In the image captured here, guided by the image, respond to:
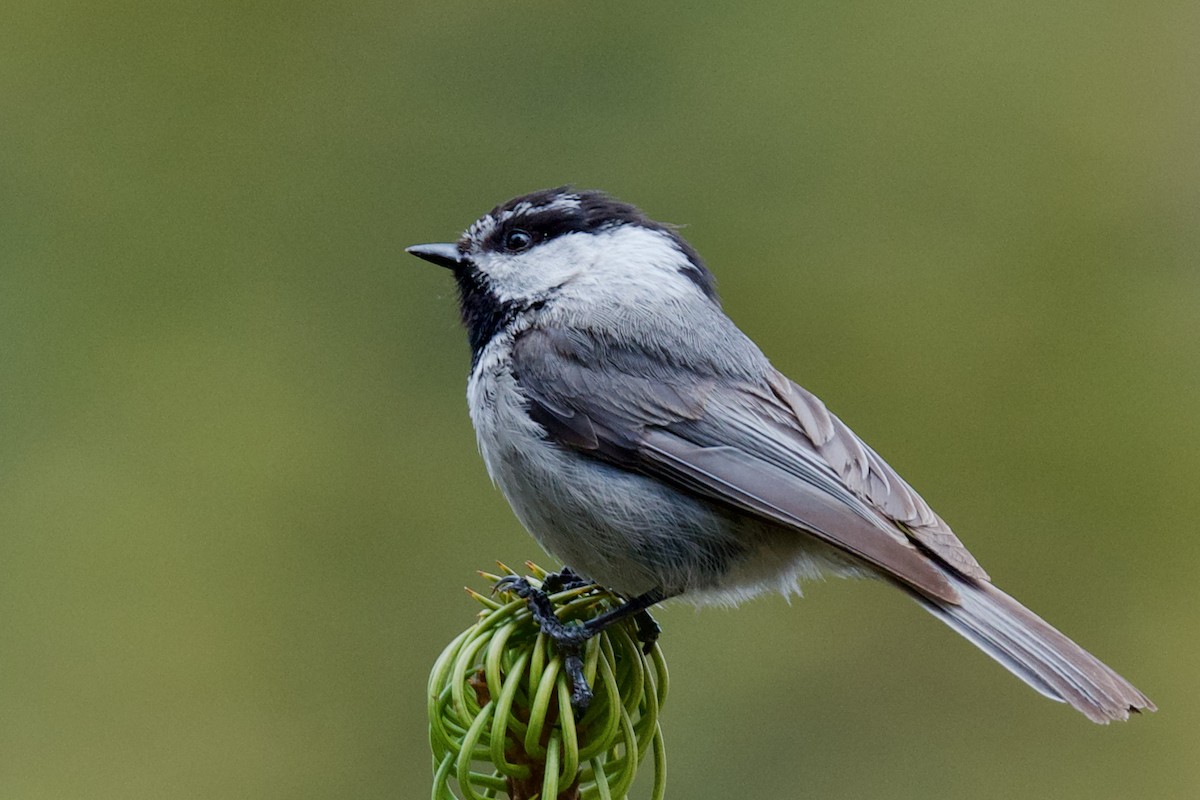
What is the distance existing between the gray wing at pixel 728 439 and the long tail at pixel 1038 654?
65 mm

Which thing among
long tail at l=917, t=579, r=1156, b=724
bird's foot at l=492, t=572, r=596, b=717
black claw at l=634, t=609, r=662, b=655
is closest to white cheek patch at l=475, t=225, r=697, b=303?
black claw at l=634, t=609, r=662, b=655

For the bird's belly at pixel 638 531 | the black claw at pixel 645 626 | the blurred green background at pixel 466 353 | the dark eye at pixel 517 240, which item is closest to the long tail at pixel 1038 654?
the bird's belly at pixel 638 531

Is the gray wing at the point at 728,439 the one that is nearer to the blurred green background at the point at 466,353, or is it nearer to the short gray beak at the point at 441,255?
the short gray beak at the point at 441,255

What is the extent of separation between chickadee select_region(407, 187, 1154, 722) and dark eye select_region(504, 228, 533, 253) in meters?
0.06

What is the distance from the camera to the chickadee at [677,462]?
226 cm

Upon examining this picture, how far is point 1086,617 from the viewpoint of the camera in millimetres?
4043

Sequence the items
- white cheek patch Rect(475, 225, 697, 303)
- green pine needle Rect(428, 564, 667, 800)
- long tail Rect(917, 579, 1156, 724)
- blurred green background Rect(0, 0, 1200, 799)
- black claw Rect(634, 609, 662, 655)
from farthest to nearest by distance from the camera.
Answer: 1. blurred green background Rect(0, 0, 1200, 799)
2. white cheek patch Rect(475, 225, 697, 303)
3. black claw Rect(634, 609, 662, 655)
4. long tail Rect(917, 579, 1156, 724)
5. green pine needle Rect(428, 564, 667, 800)

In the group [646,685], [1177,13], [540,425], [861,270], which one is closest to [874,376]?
[861,270]

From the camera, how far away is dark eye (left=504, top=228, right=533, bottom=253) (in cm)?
288

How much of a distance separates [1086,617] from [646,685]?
2729 mm

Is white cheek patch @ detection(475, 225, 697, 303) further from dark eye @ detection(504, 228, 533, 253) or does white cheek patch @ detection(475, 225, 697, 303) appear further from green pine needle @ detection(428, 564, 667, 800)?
green pine needle @ detection(428, 564, 667, 800)

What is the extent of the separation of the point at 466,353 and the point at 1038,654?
2.43 metres

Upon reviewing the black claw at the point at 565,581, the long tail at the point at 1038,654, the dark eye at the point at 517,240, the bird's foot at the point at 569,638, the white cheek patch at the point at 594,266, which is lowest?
the long tail at the point at 1038,654

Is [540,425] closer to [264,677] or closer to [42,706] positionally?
[264,677]
